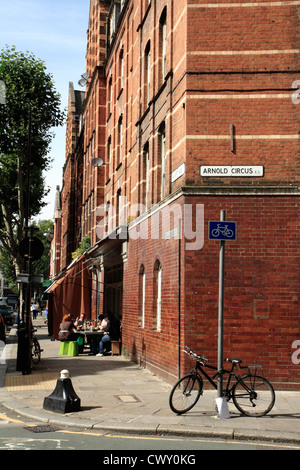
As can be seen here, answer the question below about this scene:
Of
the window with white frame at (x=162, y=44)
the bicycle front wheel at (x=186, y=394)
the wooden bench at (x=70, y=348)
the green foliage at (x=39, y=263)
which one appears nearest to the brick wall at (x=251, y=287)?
the bicycle front wheel at (x=186, y=394)

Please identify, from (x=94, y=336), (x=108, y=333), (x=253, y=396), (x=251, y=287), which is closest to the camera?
(x=253, y=396)

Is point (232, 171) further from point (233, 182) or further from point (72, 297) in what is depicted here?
point (72, 297)

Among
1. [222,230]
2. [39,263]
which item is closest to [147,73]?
[222,230]

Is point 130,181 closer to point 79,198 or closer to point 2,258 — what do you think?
point 79,198

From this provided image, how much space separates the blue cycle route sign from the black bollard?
3.33 metres

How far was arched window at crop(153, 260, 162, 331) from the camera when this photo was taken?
14.3 m

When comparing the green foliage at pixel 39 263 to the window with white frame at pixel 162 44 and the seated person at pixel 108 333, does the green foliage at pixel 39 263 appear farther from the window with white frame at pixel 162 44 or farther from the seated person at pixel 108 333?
the window with white frame at pixel 162 44

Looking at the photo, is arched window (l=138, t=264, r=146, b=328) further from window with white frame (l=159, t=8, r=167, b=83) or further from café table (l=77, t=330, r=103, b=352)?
window with white frame (l=159, t=8, r=167, b=83)

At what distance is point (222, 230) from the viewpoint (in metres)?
9.24

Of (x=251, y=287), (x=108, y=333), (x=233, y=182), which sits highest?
(x=233, y=182)

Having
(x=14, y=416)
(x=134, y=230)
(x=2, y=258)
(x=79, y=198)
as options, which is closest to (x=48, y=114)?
(x=79, y=198)

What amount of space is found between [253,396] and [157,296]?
228 inches

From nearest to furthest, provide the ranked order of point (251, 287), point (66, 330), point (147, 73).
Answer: point (251, 287) → point (147, 73) → point (66, 330)

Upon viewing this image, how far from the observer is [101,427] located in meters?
8.20
